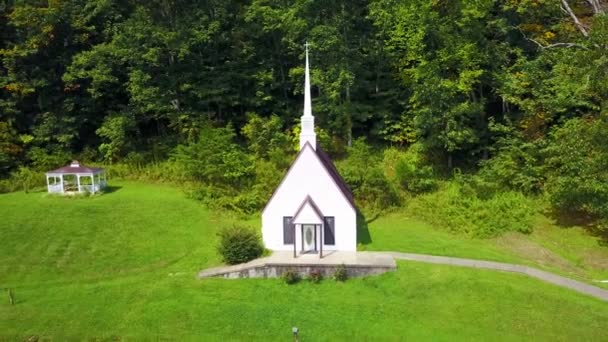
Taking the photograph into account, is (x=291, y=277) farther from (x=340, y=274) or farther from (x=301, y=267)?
(x=340, y=274)

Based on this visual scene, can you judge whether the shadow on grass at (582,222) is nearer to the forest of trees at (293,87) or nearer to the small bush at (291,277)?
the forest of trees at (293,87)

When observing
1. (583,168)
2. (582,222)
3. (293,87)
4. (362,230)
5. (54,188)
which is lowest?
(362,230)

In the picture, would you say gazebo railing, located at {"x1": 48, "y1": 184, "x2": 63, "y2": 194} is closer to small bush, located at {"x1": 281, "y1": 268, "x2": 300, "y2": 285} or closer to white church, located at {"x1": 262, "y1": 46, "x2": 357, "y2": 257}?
white church, located at {"x1": 262, "y1": 46, "x2": 357, "y2": 257}

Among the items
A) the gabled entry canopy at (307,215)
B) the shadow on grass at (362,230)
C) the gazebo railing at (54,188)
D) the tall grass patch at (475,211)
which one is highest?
the gazebo railing at (54,188)

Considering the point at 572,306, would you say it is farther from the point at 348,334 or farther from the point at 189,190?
the point at 189,190

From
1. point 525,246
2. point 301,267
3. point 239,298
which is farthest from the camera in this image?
point 525,246

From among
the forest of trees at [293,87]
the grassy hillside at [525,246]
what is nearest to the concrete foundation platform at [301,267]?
the grassy hillside at [525,246]

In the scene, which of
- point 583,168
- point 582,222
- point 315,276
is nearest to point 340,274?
point 315,276
